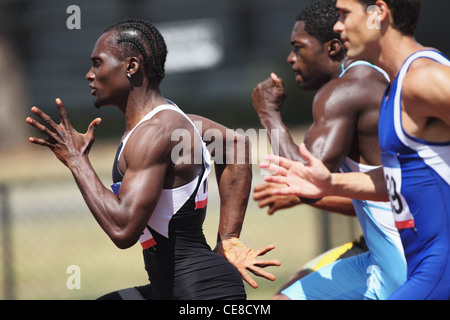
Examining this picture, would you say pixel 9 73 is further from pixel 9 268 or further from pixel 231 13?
pixel 9 268

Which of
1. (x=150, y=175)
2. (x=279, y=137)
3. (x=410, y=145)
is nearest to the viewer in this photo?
(x=410, y=145)

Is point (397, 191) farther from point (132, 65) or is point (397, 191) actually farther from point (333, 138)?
point (132, 65)

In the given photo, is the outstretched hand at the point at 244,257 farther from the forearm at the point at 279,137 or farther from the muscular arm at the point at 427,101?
the muscular arm at the point at 427,101

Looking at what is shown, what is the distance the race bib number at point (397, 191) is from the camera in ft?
10.5

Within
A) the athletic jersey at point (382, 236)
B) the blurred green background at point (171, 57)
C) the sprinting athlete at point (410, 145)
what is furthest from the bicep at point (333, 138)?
the blurred green background at point (171, 57)

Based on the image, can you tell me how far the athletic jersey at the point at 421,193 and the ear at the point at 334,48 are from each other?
1562mm

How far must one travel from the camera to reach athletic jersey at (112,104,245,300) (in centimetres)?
358

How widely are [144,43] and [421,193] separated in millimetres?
1753

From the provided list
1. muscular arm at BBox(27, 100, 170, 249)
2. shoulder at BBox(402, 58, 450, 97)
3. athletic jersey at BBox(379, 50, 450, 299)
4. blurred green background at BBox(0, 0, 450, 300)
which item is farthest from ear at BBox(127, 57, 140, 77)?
blurred green background at BBox(0, 0, 450, 300)

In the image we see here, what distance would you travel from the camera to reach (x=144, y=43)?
374 centimetres

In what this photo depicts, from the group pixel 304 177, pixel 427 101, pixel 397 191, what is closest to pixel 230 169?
pixel 304 177

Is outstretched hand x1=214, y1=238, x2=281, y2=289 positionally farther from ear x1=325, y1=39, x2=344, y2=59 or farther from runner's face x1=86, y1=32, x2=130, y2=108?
ear x1=325, y1=39, x2=344, y2=59

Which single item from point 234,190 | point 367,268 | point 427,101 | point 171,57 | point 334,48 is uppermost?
point 171,57

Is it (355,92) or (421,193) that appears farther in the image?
(355,92)
